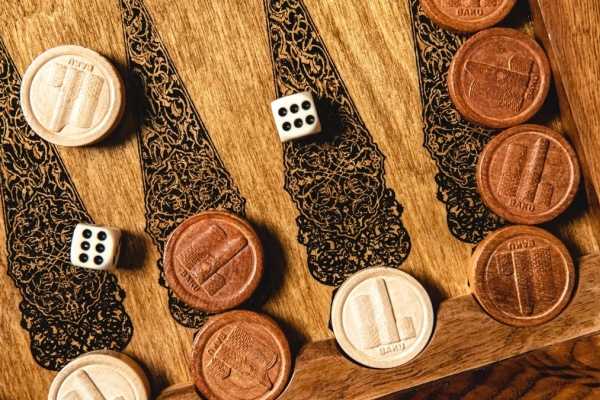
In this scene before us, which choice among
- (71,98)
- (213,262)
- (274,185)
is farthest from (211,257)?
(71,98)

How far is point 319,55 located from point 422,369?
112 centimetres

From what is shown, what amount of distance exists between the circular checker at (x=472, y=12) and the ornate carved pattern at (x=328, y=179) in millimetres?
425

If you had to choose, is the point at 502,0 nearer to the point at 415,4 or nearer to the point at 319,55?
the point at 415,4

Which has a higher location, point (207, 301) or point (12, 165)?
point (12, 165)

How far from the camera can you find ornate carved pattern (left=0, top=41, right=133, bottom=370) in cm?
214

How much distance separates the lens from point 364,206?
219cm

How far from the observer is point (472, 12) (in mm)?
2148

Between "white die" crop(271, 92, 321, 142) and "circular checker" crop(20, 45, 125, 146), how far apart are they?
1.75 ft

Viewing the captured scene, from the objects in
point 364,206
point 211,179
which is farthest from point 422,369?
point 211,179

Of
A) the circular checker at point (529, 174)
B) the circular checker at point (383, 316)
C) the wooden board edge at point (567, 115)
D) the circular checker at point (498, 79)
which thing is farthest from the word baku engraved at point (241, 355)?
the wooden board edge at point (567, 115)

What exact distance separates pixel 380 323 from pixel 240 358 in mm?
480

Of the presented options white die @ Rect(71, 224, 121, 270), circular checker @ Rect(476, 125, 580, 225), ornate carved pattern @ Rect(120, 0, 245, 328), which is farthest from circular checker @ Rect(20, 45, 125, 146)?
circular checker @ Rect(476, 125, 580, 225)

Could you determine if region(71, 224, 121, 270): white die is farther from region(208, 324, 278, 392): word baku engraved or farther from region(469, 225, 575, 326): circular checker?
region(469, 225, 575, 326): circular checker

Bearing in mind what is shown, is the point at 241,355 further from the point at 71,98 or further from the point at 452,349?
the point at 71,98
